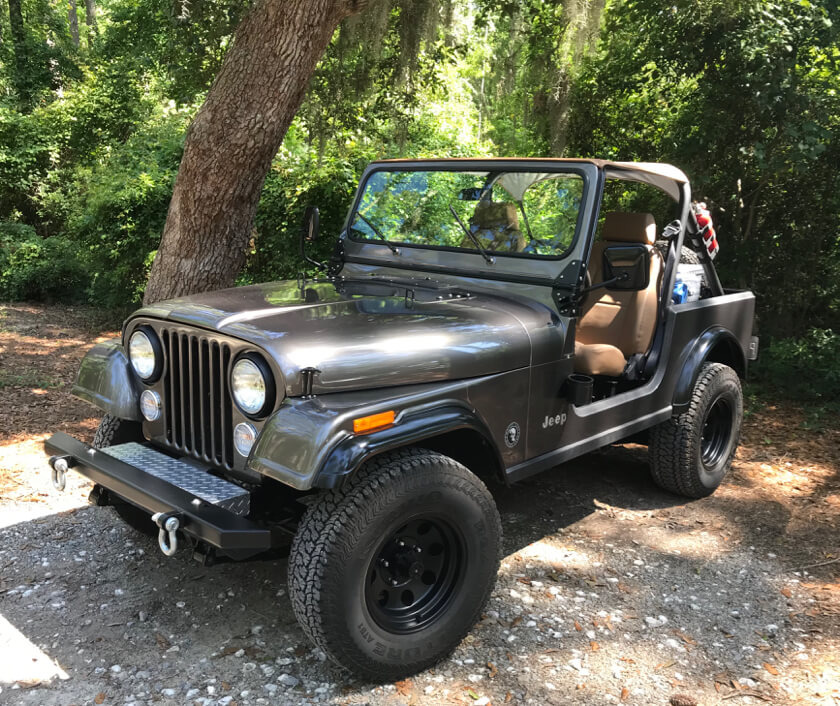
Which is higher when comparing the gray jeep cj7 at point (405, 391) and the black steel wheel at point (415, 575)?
the gray jeep cj7 at point (405, 391)

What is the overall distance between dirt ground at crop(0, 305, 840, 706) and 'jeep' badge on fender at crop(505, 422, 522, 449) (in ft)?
2.33

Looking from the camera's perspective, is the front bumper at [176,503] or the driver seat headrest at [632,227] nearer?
the front bumper at [176,503]

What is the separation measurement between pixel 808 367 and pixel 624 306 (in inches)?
119

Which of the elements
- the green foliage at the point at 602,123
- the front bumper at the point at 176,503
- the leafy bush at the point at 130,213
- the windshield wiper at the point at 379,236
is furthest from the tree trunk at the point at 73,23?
the front bumper at the point at 176,503

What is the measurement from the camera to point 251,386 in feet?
8.38

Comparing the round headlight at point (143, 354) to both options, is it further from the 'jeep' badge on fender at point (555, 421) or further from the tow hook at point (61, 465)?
the 'jeep' badge on fender at point (555, 421)

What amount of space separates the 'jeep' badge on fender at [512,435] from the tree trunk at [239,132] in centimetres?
307

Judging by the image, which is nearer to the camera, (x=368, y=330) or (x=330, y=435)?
(x=330, y=435)

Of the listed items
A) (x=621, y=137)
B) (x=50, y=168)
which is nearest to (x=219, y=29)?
(x=621, y=137)

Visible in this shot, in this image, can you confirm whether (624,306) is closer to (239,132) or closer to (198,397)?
(198,397)

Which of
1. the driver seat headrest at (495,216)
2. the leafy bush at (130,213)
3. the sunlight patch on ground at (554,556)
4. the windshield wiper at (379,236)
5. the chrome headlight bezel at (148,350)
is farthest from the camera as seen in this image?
the leafy bush at (130,213)

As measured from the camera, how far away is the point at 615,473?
4.73 meters

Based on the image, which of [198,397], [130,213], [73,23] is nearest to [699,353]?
[198,397]

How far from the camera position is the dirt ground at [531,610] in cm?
264
